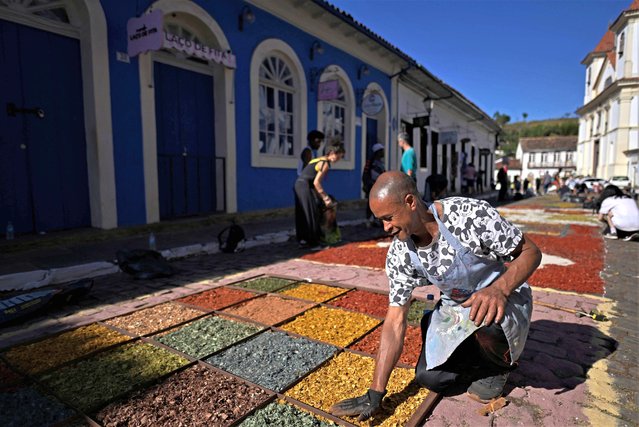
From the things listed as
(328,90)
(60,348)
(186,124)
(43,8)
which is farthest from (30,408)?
(328,90)

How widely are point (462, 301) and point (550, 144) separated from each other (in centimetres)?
7562

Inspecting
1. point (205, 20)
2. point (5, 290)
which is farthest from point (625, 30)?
point (5, 290)

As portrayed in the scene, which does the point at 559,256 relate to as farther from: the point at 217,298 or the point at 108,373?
the point at 108,373

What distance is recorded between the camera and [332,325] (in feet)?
10.0

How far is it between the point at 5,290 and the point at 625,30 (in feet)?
134

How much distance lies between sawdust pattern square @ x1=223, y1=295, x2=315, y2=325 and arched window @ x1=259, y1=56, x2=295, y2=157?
593 centimetres

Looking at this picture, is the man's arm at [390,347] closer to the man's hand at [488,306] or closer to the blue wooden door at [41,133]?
the man's hand at [488,306]

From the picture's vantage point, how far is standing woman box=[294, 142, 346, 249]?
20.4ft

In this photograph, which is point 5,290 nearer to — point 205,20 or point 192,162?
point 192,162

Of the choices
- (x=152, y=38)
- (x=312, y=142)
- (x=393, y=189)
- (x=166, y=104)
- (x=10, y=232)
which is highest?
(x=152, y=38)

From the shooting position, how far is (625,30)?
30.3m

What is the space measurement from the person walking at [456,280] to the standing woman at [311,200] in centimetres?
428

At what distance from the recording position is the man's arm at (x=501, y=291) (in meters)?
1.75

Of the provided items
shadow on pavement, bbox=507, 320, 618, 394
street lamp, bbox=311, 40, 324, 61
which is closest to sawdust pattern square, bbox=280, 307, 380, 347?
shadow on pavement, bbox=507, 320, 618, 394
